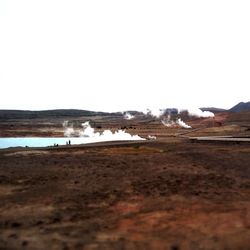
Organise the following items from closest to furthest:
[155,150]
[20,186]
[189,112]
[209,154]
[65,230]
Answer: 1. [65,230]
2. [20,186]
3. [209,154]
4. [155,150]
5. [189,112]

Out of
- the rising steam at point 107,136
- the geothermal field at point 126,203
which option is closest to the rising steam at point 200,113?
the rising steam at point 107,136

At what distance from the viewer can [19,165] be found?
33.2 m

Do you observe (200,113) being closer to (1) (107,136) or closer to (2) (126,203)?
(1) (107,136)

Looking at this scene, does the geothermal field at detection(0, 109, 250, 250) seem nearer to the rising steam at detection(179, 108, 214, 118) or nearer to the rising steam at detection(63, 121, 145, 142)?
the rising steam at detection(63, 121, 145, 142)

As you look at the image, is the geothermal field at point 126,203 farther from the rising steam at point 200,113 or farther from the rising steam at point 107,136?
the rising steam at point 200,113

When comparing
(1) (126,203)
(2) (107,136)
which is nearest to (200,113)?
(2) (107,136)

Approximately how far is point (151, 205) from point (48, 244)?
21.6 ft

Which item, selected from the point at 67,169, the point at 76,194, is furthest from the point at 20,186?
the point at 67,169

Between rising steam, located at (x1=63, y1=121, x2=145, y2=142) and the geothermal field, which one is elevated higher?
rising steam, located at (x1=63, y1=121, x2=145, y2=142)

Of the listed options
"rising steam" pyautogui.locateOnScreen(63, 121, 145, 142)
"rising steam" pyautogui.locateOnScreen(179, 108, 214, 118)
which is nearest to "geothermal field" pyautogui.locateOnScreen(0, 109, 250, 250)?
"rising steam" pyautogui.locateOnScreen(63, 121, 145, 142)

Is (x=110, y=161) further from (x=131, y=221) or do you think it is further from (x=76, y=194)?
(x=131, y=221)

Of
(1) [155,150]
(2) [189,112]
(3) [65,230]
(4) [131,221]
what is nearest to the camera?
(3) [65,230]

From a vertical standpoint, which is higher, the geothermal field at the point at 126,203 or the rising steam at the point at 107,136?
the rising steam at the point at 107,136

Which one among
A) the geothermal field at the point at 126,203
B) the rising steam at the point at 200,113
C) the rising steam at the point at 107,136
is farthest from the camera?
the rising steam at the point at 200,113
